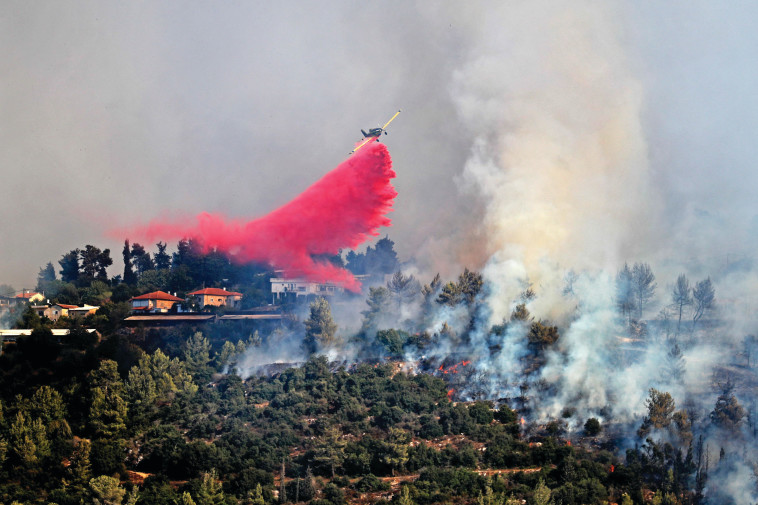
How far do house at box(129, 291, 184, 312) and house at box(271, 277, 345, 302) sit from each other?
527 inches

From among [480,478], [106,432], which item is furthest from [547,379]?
[106,432]

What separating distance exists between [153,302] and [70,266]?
23.6 metres

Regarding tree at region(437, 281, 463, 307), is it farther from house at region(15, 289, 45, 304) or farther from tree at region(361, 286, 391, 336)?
house at region(15, 289, 45, 304)

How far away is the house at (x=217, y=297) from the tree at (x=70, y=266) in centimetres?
2046

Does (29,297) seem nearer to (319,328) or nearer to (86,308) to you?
(86,308)

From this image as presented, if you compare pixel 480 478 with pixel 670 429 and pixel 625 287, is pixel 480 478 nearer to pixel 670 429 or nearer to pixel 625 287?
pixel 670 429

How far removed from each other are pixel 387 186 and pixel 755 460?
1563 inches

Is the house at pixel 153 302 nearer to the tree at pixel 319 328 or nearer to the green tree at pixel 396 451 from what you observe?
the tree at pixel 319 328

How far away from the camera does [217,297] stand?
103 meters

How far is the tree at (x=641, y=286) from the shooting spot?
84.0m

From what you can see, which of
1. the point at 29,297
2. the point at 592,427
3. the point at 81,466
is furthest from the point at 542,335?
the point at 29,297

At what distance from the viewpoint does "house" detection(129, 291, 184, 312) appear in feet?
314

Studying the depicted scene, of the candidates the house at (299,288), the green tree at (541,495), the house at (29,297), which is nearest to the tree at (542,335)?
the green tree at (541,495)

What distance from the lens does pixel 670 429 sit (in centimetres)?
5728
